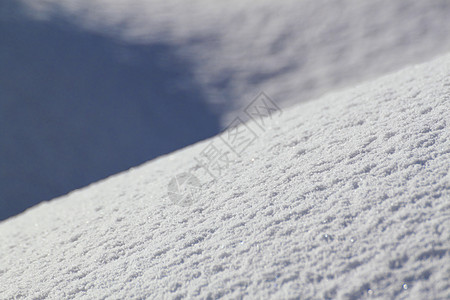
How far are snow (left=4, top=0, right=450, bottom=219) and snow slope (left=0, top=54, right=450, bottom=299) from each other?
354cm

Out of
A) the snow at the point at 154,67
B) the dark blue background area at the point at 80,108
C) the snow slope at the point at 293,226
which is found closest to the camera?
the snow slope at the point at 293,226

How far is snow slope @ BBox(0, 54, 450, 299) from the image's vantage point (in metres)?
1.24

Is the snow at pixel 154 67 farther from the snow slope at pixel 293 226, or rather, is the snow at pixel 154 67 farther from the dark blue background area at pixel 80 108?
the snow slope at pixel 293 226

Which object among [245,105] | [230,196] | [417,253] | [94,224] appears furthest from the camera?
[245,105]

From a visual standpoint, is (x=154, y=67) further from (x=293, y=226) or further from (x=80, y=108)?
(x=293, y=226)

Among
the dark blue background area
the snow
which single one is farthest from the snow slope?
the snow

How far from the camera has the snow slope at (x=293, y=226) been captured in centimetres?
124

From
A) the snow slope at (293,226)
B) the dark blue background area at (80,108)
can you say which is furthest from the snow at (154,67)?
the snow slope at (293,226)

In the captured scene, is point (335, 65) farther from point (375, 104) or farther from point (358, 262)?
point (358, 262)

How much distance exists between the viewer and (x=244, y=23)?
829 cm

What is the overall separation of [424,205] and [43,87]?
634 cm

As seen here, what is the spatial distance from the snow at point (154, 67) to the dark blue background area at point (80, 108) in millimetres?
18

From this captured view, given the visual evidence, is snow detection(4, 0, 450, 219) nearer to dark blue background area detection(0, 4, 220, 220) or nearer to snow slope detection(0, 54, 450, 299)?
dark blue background area detection(0, 4, 220, 220)

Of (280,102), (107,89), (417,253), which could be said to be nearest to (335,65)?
(280,102)
